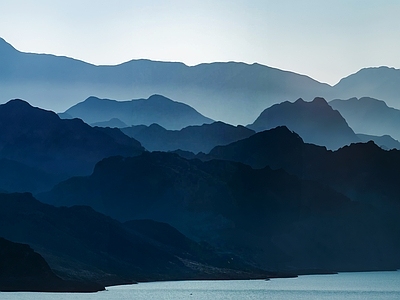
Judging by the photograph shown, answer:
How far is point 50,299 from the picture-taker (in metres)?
197

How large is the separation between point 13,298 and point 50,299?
7.06m

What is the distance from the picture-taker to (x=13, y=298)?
19662 centimetres
